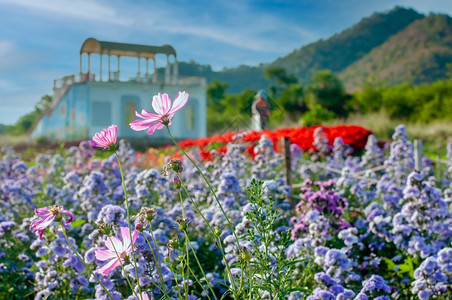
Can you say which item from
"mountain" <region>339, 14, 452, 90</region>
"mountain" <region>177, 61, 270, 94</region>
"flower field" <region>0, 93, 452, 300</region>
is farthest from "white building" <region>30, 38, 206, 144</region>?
"mountain" <region>339, 14, 452, 90</region>

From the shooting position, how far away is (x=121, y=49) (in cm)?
2438

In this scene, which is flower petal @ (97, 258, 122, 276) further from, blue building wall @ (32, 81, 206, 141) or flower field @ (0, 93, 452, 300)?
blue building wall @ (32, 81, 206, 141)

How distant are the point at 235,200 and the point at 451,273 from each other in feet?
5.78

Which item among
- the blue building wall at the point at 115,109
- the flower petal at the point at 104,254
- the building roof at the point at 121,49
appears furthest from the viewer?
the blue building wall at the point at 115,109

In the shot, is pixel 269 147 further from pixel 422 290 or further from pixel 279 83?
pixel 279 83

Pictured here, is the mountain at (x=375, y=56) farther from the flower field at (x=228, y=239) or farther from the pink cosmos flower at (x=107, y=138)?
the pink cosmos flower at (x=107, y=138)

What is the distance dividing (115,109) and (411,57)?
63.5m

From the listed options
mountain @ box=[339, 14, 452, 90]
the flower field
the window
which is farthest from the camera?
mountain @ box=[339, 14, 452, 90]

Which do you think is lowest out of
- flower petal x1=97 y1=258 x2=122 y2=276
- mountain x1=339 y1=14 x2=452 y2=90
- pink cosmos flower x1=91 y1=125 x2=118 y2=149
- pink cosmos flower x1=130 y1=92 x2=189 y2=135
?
flower petal x1=97 y1=258 x2=122 y2=276

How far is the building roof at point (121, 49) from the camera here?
24188mm

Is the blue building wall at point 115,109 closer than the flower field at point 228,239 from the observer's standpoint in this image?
No

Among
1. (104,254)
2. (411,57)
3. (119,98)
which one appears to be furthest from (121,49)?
(411,57)

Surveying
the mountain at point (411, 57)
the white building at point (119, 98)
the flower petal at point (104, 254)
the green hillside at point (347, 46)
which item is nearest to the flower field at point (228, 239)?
the flower petal at point (104, 254)

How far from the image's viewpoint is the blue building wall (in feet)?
82.5
